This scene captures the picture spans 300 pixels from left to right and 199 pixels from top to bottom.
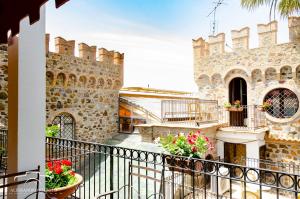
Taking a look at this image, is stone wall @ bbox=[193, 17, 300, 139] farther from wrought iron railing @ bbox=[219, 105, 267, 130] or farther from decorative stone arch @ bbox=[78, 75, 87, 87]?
decorative stone arch @ bbox=[78, 75, 87, 87]

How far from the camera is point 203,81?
51.2 ft

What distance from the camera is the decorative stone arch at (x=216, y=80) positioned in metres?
14.8

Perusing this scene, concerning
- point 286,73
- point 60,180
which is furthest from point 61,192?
point 286,73

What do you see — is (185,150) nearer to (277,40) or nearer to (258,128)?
(258,128)

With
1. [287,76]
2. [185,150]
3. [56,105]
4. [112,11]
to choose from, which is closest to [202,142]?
[185,150]

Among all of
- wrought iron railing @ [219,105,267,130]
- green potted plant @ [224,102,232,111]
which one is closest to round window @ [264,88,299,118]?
wrought iron railing @ [219,105,267,130]

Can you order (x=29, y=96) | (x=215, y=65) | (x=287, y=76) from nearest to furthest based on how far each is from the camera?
(x=29, y=96) → (x=287, y=76) → (x=215, y=65)

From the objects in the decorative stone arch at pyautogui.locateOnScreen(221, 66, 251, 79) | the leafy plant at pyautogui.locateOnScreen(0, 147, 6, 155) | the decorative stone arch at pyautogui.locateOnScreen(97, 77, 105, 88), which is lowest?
the leafy plant at pyautogui.locateOnScreen(0, 147, 6, 155)

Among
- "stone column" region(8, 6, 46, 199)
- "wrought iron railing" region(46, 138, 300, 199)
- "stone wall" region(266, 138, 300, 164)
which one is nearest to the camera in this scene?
"stone column" region(8, 6, 46, 199)

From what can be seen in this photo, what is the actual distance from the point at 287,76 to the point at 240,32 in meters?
3.37

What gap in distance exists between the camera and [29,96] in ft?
8.00

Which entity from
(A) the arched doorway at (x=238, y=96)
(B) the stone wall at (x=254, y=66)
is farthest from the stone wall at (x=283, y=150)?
(A) the arched doorway at (x=238, y=96)

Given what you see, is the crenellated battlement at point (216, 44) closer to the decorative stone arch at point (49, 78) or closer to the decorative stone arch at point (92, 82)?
the decorative stone arch at point (92, 82)

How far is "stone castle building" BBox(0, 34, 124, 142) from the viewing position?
11.3 m
